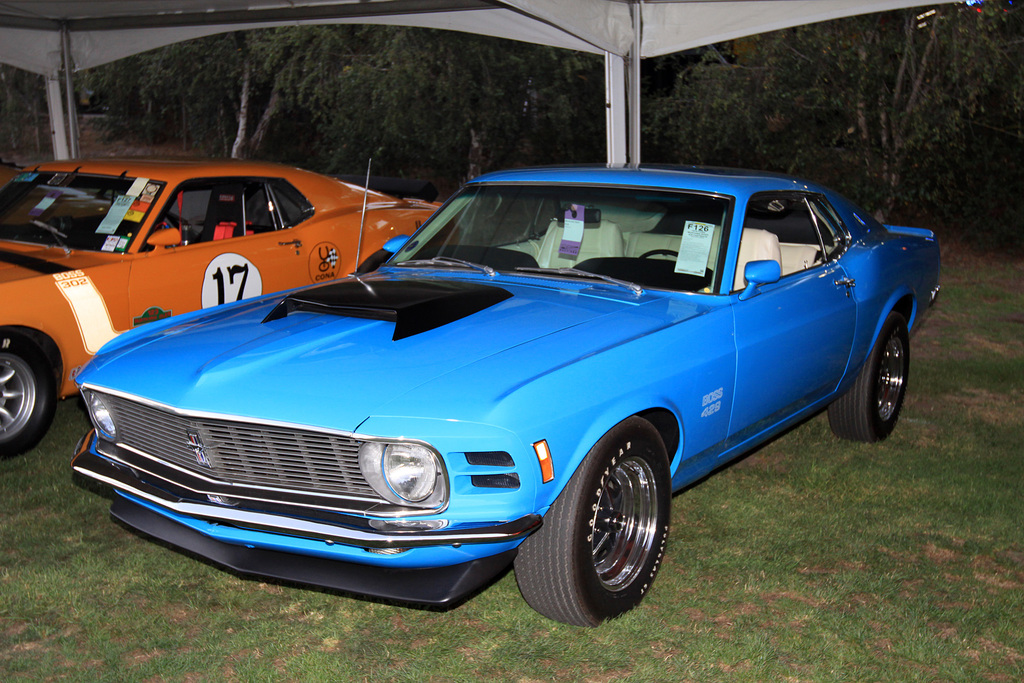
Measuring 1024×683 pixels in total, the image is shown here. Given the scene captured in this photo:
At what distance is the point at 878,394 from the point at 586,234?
2180 millimetres

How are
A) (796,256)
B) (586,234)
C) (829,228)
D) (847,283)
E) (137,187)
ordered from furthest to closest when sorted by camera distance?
(137,187)
(796,256)
(829,228)
(847,283)
(586,234)

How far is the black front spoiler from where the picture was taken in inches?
109

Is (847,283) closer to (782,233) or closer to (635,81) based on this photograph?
(782,233)

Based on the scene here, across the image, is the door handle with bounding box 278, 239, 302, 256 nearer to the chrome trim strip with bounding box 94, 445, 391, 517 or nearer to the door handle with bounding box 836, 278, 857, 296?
the chrome trim strip with bounding box 94, 445, 391, 517

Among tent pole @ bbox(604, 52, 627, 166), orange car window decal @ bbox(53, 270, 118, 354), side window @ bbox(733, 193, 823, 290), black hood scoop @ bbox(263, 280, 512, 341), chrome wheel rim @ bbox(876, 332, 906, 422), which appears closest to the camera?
black hood scoop @ bbox(263, 280, 512, 341)

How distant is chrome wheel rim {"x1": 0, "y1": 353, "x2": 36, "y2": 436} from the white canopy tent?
3.64m

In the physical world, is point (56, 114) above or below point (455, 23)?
below

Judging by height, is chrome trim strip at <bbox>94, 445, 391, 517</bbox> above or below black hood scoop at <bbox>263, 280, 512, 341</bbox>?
below

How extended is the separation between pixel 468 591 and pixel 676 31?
5353 mm

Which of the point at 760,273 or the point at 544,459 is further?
the point at 760,273

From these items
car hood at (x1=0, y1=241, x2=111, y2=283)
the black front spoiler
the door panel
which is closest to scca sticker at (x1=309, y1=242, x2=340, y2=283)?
car hood at (x1=0, y1=241, x2=111, y2=283)

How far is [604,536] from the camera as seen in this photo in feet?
10.8

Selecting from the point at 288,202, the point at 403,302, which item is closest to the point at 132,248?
the point at 288,202

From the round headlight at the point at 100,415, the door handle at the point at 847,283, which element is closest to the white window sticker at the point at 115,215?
the round headlight at the point at 100,415
